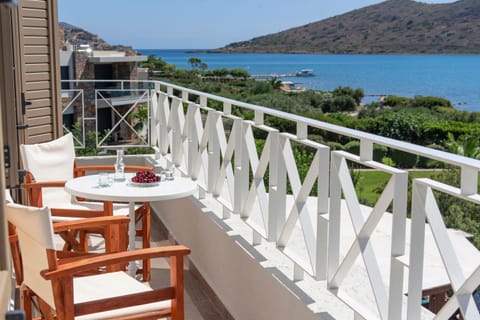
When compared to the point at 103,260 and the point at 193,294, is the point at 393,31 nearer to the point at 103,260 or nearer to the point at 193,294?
the point at 193,294

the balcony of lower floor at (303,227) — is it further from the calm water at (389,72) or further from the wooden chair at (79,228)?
the calm water at (389,72)

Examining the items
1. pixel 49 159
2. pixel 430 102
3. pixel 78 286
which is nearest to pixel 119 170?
pixel 49 159

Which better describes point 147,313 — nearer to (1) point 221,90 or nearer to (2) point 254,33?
(1) point 221,90

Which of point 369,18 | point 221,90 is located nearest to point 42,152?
point 221,90

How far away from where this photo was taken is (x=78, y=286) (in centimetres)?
275

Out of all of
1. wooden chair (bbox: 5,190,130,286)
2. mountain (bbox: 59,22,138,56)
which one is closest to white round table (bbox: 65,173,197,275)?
wooden chair (bbox: 5,190,130,286)

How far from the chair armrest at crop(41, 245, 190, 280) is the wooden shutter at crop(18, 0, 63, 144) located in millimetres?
2385

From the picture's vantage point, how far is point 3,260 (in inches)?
42.5

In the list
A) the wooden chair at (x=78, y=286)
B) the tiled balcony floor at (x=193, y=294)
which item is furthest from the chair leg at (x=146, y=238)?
the wooden chair at (x=78, y=286)

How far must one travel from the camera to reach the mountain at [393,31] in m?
51.8

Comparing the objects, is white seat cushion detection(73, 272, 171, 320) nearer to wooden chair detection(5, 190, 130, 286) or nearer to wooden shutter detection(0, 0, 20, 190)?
wooden chair detection(5, 190, 130, 286)

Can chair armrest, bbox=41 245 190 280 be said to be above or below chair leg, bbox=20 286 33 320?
above

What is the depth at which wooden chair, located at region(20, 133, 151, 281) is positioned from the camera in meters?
3.85

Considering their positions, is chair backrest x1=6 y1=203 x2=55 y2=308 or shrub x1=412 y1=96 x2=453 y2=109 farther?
shrub x1=412 y1=96 x2=453 y2=109
